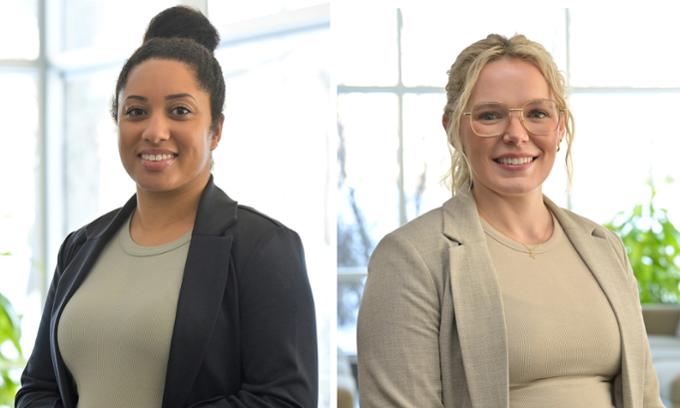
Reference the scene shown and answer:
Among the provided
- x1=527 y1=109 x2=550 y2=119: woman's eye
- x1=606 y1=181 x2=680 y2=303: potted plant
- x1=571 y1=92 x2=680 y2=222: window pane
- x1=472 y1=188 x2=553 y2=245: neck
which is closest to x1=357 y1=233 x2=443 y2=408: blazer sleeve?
x1=472 y1=188 x2=553 y2=245: neck

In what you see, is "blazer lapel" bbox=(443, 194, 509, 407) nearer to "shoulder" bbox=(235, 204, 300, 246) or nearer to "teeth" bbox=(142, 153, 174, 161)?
Result: "shoulder" bbox=(235, 204, 300, 246)

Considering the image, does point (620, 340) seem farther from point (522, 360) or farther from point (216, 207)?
point (216, 207)

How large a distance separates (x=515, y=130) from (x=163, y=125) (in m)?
0.71

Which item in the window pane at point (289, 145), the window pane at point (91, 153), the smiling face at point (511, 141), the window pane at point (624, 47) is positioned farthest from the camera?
the window pane at point (624, 47)

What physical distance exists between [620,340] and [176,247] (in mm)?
920

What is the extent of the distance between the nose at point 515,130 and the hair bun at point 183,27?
71 cm

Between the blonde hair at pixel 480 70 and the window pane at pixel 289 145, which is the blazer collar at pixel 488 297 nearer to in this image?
the blonde hair at pixel 480 70

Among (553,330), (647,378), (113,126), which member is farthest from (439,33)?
(553,330)

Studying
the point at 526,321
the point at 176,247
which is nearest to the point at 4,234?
the point at 176,247

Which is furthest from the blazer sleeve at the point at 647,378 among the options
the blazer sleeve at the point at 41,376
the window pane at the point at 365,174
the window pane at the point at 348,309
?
the window pane at the point at 365,174

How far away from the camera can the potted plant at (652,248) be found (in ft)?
20.8

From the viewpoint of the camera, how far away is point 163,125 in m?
1.89

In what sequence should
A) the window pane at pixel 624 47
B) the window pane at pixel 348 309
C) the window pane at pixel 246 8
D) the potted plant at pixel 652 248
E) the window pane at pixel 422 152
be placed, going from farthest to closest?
1. the window pane at pixel 624 47
2. the potted plant at pixel 652 248
3. the window pane at pixel 422 152
4. the window pane at pixel 348 309
5. the window pane at pixel 246 8

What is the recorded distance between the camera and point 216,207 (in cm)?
194
